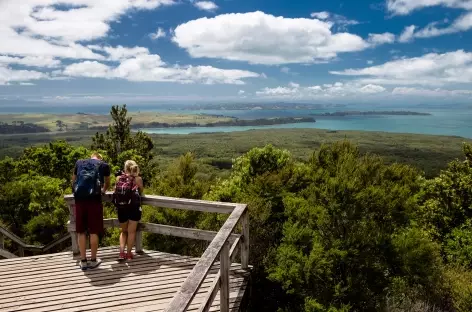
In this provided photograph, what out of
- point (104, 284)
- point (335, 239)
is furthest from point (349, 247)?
point (104, 284)

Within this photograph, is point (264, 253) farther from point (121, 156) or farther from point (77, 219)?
point (121, 156)

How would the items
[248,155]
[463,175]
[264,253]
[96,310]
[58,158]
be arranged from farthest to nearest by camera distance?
1. [58,158]
2. [463,175]
3. [248,155]
4. [264,253]
5. [96,310]

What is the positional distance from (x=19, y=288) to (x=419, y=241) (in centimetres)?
706

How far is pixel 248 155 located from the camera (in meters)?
17.3

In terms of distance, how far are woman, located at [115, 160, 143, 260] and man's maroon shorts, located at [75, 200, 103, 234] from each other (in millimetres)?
309

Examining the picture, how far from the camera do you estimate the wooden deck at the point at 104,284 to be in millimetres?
4484

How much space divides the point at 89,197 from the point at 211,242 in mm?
2762

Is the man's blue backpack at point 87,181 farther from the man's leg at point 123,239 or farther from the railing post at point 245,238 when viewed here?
the railing post at point 245,238

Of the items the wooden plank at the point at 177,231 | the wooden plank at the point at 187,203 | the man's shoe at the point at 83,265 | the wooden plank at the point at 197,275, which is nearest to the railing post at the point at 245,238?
the wooden plank at the point at 177,231

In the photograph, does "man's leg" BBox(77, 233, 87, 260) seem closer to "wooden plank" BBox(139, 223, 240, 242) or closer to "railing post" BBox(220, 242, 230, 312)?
"wooden plank" BBox(139, 223, 240, 242)

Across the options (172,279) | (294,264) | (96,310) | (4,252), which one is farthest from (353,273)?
(4,252)

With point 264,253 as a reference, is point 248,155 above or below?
above

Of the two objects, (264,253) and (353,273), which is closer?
(353,273)

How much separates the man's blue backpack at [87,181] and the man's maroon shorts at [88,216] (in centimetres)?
15
